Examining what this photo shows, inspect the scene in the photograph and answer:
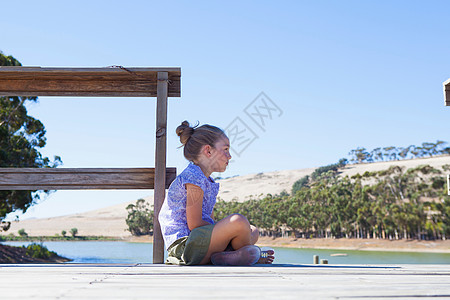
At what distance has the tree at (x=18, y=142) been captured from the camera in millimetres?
14820

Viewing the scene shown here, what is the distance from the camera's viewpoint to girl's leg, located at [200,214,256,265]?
6.26 ft

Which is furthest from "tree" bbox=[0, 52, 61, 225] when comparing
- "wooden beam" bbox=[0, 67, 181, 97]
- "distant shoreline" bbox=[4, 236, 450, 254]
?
"distant shoreline" bbox=[4, 236, 450, 254]

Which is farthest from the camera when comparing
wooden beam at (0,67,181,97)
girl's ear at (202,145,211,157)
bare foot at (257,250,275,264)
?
wooden beam at (0,67,181,97)

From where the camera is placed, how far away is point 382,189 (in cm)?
3688

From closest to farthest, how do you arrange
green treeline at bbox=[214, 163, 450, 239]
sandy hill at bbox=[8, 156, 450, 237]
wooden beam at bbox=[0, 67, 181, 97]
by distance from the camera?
1. wooden beam at bbox=[0, 67, 181, 97]
2. green treeline at bbox=[214, 163, 450, 239]
3. sandy hill at bbox=[8, 156, 450, 237]

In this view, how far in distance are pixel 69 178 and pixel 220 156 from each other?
0.88 metres

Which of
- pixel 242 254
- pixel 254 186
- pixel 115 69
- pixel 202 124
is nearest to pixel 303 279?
pixel 242 254

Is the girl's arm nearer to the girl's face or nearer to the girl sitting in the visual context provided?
the girl sitting

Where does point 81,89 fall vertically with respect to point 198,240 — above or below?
above

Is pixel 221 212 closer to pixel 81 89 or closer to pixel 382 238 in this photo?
pixel 382 238

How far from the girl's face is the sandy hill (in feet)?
176

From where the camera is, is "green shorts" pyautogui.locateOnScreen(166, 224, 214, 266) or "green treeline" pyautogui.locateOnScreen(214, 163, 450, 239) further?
"green treeline" pyautogui.locateOnScreen(214, 163, 450, 239)

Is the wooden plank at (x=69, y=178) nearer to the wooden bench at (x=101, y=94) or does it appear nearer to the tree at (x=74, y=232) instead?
the wooden bench at (x=101, y=94)

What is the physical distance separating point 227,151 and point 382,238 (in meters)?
36.8
